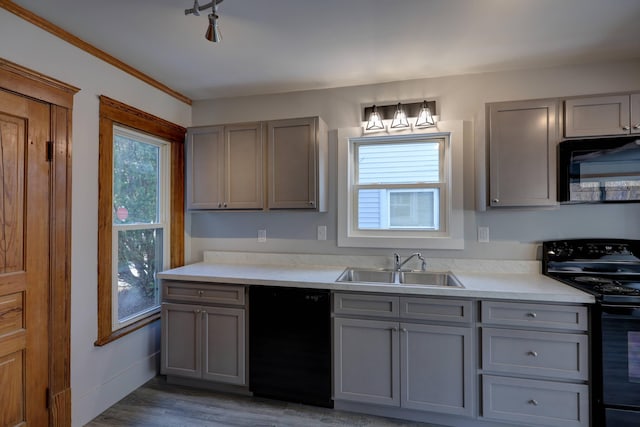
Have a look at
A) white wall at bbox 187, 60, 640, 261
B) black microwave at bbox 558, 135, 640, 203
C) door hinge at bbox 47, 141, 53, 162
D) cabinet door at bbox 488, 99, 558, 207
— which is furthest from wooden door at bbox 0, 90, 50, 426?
black microwave at bbox 558, 135, 640, 203

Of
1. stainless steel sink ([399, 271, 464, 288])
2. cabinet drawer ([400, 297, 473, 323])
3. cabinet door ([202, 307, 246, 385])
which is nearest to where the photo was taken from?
cabinet drawer ([400, 297, 473, 323])

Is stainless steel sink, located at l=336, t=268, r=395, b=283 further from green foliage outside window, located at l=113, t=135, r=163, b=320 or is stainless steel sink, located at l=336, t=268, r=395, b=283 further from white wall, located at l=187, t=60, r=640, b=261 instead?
green foliage outside window, located at l=113, t=135, r=163, b=320

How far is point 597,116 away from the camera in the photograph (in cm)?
214

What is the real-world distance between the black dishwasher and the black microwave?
1817 millimetres

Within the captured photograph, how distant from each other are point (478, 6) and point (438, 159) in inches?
46.5

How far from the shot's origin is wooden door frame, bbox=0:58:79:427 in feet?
6.22

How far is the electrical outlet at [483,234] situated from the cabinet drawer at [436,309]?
741mm

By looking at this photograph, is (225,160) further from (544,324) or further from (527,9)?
(544,324)

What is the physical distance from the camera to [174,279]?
2.47 meters

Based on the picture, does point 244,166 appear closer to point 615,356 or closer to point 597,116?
point 597,116

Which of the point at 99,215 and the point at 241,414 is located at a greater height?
the point at 99,215

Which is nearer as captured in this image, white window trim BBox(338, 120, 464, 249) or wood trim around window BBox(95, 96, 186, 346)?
wood trim around window BBox(95, 96, 186, 346)

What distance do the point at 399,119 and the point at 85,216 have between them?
94.6 inches

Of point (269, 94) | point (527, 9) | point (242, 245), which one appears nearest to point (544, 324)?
point (527, 9)
